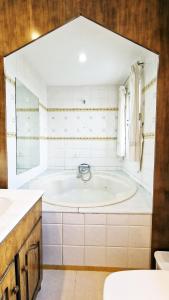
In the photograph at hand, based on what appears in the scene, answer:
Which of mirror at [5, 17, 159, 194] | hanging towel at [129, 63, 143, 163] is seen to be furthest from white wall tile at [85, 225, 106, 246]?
hanging towel at [129, 63, 143, 163]

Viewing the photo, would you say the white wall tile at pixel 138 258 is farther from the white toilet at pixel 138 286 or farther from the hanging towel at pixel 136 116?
the hanging towel at pixel 136 116

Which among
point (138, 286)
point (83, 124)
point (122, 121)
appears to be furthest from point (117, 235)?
point (83, 124)

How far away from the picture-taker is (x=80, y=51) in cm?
212

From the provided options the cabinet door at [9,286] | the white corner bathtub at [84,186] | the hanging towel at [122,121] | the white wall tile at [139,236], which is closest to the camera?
the cabinet door at [9,286]

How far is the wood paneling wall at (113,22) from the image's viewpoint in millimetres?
1354

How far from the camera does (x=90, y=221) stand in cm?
161

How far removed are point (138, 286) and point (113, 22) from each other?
1734 millimetres

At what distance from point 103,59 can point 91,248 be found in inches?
87.2

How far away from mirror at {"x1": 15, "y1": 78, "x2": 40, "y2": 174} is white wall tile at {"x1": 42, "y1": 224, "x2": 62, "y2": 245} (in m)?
0.76

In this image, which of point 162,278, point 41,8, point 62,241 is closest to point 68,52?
point 41,8

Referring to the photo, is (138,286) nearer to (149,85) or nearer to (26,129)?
(149,85)

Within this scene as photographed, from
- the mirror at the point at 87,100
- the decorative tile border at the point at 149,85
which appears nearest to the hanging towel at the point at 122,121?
the mirror at the point at 87,100

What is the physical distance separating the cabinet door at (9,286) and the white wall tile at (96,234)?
80 centimetres

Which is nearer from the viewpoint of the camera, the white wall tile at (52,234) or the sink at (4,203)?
the sink at (4,203)
